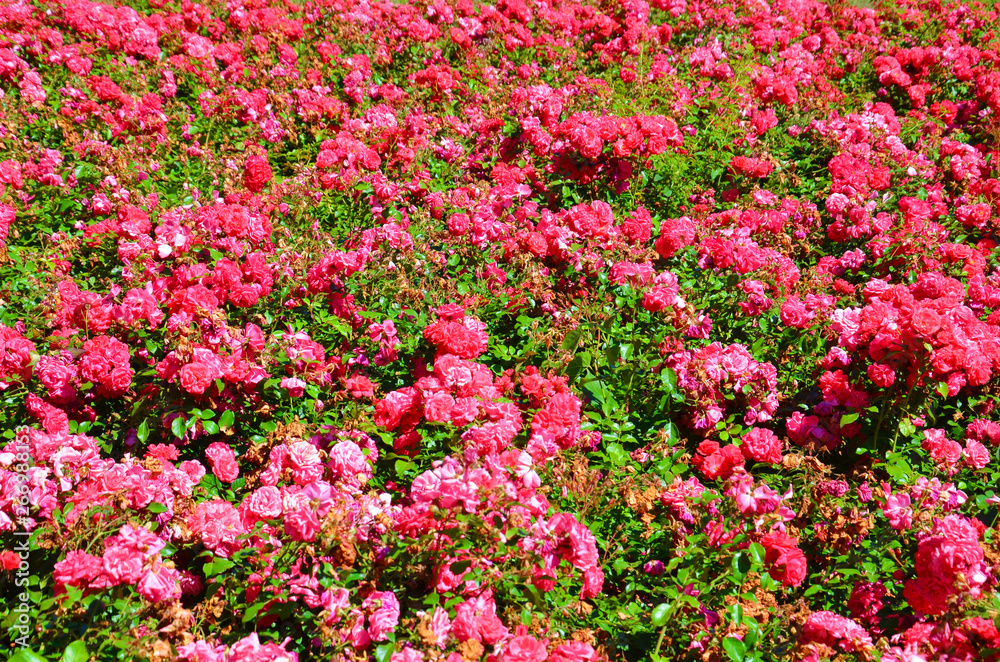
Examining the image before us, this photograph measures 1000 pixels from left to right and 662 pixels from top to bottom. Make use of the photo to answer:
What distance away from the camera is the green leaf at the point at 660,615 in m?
2.11

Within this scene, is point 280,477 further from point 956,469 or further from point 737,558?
point 956,469

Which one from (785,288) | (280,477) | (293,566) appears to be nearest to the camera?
(293,566)

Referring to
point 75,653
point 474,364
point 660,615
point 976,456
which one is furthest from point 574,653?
point 976,456

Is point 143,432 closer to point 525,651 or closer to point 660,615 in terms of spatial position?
point 525,651

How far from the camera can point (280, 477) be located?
224 cm

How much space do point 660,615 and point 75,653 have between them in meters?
1.69

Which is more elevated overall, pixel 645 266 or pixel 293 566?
pixel 645 266

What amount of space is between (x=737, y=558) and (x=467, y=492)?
98cm

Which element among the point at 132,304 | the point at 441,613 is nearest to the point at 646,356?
the point at 441,613

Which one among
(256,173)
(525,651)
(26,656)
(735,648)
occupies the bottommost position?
(26,656)

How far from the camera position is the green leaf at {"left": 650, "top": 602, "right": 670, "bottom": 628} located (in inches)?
83.0

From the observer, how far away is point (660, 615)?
212 centimetres

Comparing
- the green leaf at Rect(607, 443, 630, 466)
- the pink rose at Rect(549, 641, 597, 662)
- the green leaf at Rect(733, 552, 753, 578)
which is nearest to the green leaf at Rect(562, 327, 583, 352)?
the green leaf at Rect(607, 443, 630, 466)

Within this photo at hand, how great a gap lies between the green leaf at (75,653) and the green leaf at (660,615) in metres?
1.65
